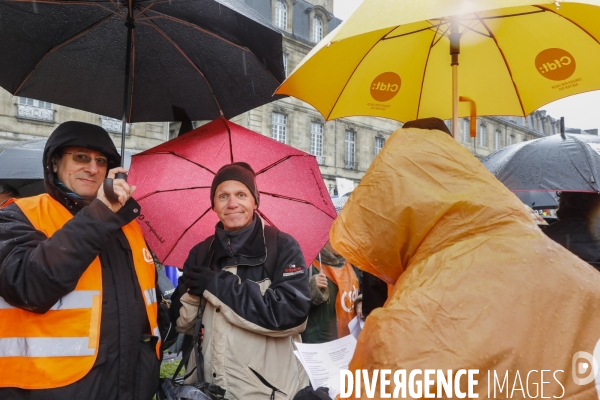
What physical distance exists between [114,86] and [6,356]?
176 cm

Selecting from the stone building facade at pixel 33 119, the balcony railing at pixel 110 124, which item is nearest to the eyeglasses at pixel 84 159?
the stone building facade at pixel 33 119

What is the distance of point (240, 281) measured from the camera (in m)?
2.45

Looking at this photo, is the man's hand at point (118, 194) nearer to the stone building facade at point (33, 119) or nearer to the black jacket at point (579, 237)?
the black jacket at point (579, 237)

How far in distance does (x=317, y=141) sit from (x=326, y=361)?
2594 centimetres

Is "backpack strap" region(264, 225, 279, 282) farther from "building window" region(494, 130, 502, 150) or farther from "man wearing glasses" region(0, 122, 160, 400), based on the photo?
"building window" region(494, 130, 502, 150)

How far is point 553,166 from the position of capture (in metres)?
3.55

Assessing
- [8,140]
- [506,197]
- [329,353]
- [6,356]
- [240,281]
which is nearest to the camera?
[506,197]

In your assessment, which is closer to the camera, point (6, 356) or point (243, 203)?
point (6, 356)

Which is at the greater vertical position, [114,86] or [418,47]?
[418,47]

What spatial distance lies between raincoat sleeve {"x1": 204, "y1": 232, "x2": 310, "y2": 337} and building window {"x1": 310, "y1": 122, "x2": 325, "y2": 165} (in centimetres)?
2509

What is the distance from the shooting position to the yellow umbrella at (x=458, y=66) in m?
2.56

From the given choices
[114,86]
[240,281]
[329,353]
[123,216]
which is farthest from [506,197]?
[114,86]

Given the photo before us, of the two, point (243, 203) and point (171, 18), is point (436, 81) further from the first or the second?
point (171, 18)

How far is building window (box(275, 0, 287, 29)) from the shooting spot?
2611 cm
